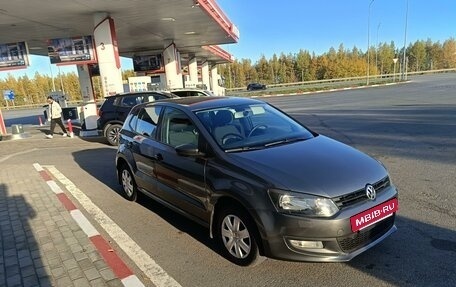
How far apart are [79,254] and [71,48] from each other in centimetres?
1396

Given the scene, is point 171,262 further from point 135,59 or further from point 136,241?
point 135,59

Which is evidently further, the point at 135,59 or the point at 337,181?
the point at 135,59

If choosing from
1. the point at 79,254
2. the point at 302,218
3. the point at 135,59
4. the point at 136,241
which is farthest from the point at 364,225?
the point at 135,59

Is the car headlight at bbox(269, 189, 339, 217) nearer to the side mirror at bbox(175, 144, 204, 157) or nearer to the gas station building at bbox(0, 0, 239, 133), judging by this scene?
the side mirror at bbox(175, 144, 204, 157)

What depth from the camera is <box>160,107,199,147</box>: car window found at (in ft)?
13.6

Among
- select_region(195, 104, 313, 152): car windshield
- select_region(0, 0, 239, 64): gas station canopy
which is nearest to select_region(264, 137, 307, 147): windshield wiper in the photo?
select_region(195, 104, 313, 152): car windshield

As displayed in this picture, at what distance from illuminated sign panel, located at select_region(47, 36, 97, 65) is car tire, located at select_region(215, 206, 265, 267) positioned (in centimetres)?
1401

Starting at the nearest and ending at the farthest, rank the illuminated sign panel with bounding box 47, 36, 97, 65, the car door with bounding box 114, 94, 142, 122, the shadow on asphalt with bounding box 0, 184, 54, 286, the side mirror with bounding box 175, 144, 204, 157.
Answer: the shadow on asphalt with bounding box 0, 184, 54, 286
the side mirror with bounding box 175, 144, 204, 157
the car door with bounding box 114, 94, 142, 122
the illuminated sign panel with bounding box 47, 36, 97, 65

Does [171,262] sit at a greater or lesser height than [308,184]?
lesser

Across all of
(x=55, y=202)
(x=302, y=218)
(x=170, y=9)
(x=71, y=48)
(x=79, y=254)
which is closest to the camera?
(x=302, y=218)

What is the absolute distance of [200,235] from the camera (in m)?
4.31

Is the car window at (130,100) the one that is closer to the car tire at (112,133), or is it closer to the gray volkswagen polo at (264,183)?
the car tire at (112,133)

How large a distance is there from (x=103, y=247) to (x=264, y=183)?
2.19 meters

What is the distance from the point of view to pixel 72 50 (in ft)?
51.3
